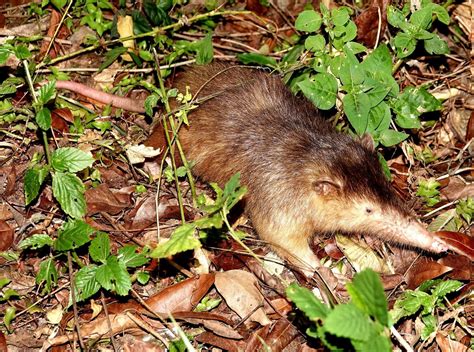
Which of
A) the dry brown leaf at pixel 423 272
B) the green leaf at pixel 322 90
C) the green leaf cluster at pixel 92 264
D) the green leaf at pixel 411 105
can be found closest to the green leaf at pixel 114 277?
the green leaf cluster at pixel 92 264

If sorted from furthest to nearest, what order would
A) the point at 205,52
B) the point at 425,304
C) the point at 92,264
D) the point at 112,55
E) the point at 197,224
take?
the point at 112,55, the point at 205,52, the point at 92,264, the point at 425,304, the point at 197,224

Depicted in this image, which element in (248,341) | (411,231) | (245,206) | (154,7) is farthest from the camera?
(154,7)

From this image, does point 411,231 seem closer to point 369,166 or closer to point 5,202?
point 369,166

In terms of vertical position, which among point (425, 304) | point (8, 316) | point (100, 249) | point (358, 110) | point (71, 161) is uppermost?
point (71, 161)

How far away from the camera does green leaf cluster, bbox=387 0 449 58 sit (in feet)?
19.5

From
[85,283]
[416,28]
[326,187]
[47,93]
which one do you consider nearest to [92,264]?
[85,283]

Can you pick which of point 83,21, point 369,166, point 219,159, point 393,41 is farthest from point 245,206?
point 83,21

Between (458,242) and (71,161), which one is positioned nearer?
(71,161)

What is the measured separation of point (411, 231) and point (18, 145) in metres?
3.33

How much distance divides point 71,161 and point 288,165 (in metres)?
1.65

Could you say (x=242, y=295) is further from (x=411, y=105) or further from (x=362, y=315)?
(x=411, y=105)

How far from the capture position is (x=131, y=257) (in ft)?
17.1

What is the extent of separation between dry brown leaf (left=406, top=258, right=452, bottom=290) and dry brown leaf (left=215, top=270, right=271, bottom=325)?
1.17m

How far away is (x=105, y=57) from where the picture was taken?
6.91m
